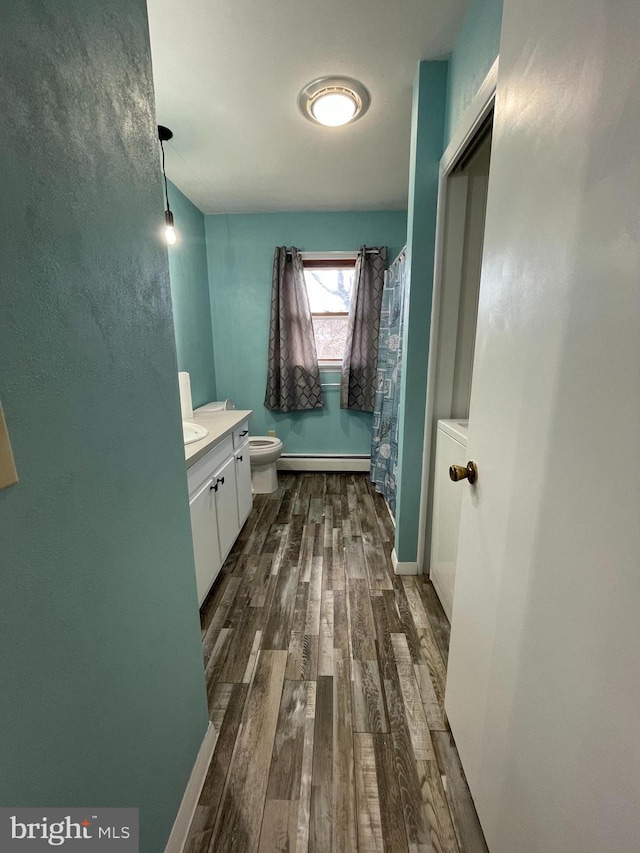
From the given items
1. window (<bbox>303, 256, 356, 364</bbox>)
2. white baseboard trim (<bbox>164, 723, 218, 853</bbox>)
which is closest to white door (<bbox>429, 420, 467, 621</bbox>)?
white baseboard trim (<bbox>164, 723, 218, 853</bbox>)

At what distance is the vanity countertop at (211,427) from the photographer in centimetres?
155

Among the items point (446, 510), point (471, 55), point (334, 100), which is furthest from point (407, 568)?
point (334, 100)

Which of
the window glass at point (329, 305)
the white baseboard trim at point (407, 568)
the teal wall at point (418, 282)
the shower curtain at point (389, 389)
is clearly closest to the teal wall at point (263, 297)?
the window glass at point (329, 305)

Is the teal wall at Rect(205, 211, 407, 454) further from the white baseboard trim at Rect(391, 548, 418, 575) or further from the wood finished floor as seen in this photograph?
the white baseboard trim at Rect(391, 548, 418, 575)

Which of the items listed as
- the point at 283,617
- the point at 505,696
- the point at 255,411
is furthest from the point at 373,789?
the point at 255,411

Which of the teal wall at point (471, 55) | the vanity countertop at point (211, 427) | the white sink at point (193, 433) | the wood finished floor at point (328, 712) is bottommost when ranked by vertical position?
the wood finished floor at point (328, 712)

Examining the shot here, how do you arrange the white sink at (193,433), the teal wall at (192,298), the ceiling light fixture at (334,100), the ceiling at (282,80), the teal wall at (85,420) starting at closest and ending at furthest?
the teal wall at (85,420)
the ceiling at (282,80)
the ceiling light fixture at (334,100)
the white sink at (193,433)
the teal wall at (192,298)

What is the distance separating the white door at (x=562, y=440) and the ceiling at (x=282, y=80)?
2.98 ft

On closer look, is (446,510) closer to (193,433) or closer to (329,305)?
(193,433)

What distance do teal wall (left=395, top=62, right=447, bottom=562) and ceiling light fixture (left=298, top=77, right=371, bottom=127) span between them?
29cm

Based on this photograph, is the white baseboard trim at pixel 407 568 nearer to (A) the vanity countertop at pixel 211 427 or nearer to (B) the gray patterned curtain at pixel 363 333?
(A) the vanity countertop at pixel 211 427

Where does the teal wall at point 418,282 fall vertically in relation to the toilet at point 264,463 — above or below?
above

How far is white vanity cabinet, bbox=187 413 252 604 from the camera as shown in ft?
5.31

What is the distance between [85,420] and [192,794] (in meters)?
1.12
